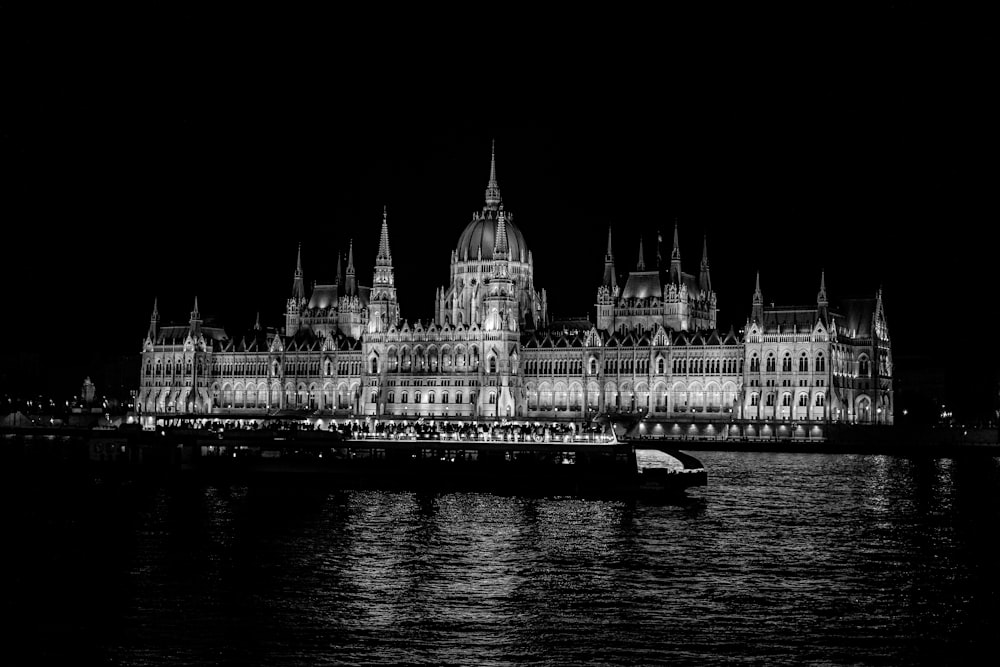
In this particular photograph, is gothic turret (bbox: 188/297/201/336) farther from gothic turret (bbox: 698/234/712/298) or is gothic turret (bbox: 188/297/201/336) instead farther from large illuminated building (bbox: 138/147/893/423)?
gothic turret (bbox: 698/234/712/298)

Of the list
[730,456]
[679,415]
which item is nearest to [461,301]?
[679,415]

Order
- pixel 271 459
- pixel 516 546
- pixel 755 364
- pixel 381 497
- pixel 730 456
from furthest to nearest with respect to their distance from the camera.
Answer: pixel 755 364
pixel 730 456
pixel 271 459
pixel 381 497
pixel 516 546

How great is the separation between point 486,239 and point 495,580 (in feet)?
390

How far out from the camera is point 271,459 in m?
79.4

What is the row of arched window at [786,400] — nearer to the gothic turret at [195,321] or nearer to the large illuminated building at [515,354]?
the large illuminated building at [515,354]

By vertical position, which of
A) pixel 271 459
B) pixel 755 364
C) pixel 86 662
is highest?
pixel 755 364

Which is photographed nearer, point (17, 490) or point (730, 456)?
point (17, 490)

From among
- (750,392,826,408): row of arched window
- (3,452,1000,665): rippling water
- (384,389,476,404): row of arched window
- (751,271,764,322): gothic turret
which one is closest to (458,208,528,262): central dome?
(384,389,476,404): row of arched window

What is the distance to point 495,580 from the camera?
43031mm

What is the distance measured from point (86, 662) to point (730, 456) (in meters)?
83.1

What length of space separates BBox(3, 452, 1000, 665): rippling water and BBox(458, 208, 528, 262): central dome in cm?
9127

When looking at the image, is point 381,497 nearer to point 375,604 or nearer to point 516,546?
point 516,546

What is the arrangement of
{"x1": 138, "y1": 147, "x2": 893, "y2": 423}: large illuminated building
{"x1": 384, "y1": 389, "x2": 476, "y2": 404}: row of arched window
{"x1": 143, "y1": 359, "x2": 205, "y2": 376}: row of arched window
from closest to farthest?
{"x1": 138, "y1": 147, "x2": 893, "y2": 423}: large illuminated building, {"x1": 384, "y1": 389, "x2": 476, "y2": 404}: row of arched window, {"x1": 143, "y1": 359, "x2": 205, "y2": 376}: row of arched window

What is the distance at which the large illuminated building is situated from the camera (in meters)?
135
